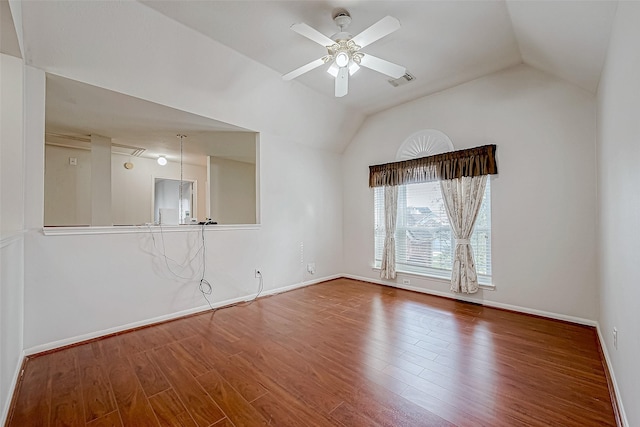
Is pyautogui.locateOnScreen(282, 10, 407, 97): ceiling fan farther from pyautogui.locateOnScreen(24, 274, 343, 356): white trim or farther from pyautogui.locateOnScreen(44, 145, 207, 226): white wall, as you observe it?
pyautogui.locateOnScreen(44, 145, 207, 226): white wall

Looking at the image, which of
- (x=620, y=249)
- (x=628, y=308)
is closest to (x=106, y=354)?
(x=628, y=308)

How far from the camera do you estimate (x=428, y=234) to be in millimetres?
4355

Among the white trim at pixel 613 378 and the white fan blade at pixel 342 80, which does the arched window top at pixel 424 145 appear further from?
the white trim at pixel 613 378

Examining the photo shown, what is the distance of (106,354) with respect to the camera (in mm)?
2453

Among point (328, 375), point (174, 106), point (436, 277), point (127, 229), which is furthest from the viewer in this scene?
point (436, 277)

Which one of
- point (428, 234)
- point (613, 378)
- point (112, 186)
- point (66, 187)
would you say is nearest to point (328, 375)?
point (613, 378)

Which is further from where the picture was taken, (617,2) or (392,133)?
(392,133)

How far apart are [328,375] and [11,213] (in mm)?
2743

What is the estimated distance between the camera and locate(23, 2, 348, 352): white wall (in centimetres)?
241

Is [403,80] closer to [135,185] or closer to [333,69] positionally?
[333,69]

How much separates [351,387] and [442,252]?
9.34 feet

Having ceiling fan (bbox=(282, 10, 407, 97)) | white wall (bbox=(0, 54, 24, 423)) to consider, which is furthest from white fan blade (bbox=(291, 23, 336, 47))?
white wall (bbox=(0, 54, 24, 423))

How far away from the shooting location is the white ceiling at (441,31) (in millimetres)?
2207

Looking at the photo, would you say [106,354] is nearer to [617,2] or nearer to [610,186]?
[610,186]
